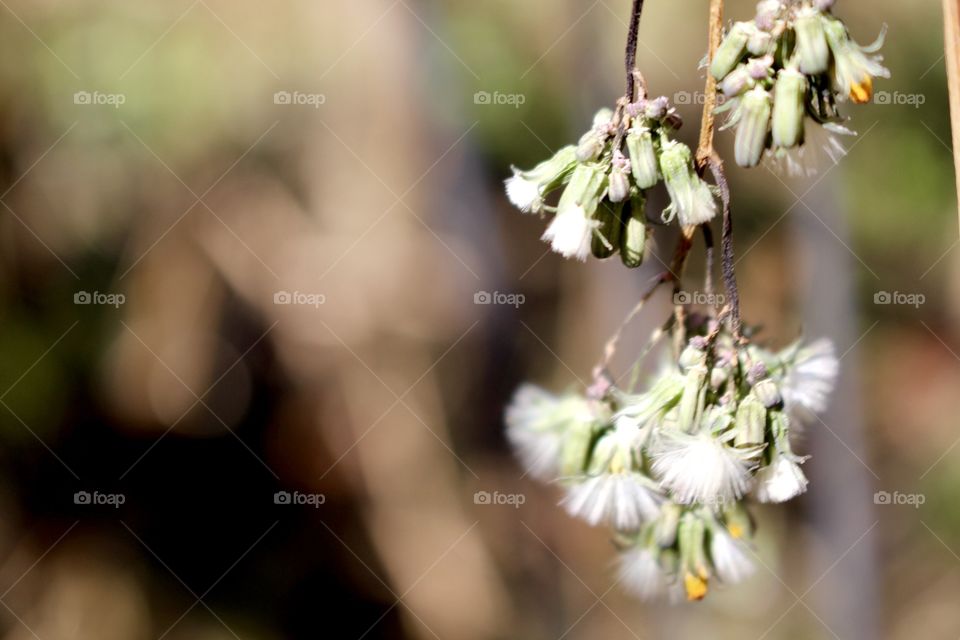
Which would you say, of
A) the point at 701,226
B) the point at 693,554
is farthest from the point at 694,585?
the point at 701,226

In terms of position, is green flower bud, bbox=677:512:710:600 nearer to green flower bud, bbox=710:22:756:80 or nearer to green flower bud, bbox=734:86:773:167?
green flower bud, bbox=734:86:773:167

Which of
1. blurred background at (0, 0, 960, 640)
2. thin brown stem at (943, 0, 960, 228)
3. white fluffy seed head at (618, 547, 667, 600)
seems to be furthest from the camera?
blurred background at (0, 0, 960, 640)

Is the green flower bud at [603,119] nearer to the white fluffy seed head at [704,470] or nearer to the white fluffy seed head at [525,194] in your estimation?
the white fluffy seed head at [525,194]

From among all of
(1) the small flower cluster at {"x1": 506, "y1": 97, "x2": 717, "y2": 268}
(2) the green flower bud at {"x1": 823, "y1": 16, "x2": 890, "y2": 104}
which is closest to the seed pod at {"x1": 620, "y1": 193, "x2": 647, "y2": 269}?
(1) the small flower cluster at {"x1": 506, "y1": 97, "x2": 717, "y2": 268}

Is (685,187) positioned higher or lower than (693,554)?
higher

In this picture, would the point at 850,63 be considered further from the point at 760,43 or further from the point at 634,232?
the point at 634,232

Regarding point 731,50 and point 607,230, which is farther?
point 607,230

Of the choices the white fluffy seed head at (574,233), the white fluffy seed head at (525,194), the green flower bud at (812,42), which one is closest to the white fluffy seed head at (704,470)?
the white fluffy seed head at (574,233)

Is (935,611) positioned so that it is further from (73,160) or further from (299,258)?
(73,160)
